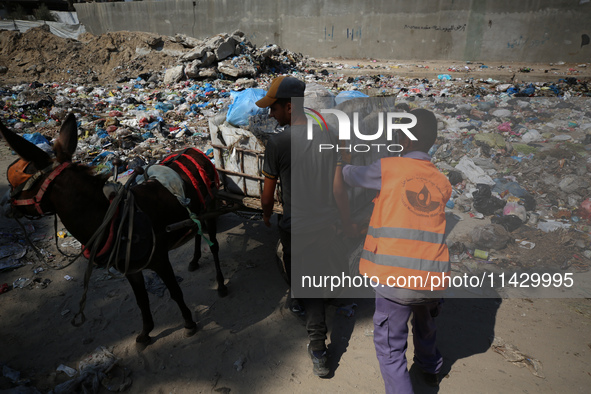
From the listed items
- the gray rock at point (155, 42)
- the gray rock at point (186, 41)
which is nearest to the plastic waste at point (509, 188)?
the gray rock at point (186, 41)

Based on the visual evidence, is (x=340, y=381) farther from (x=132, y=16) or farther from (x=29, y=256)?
(x=132, y=16)

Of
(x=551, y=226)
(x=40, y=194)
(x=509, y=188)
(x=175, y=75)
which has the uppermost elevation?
(x=175, y=75)

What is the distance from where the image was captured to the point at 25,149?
1.95m

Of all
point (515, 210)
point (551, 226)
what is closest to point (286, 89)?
point (515, 210)

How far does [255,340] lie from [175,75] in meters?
12.0

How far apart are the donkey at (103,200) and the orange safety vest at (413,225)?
1.77 m

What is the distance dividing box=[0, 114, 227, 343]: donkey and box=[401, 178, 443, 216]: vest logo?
190 centimetres

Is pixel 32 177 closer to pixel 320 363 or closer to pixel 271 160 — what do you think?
pixel 271 160

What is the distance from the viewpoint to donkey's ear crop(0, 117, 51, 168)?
1806 mm

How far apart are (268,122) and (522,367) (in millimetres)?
2893

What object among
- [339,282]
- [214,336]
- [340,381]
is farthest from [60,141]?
[340,381]

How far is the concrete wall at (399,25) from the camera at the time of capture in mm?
14273

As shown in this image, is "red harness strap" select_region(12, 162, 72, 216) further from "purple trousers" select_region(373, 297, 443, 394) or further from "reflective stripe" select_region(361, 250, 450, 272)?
"purple trousers" select_region(373, 297, 443, 394)

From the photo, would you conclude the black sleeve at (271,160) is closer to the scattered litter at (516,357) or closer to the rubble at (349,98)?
the rubble at (349,98)
